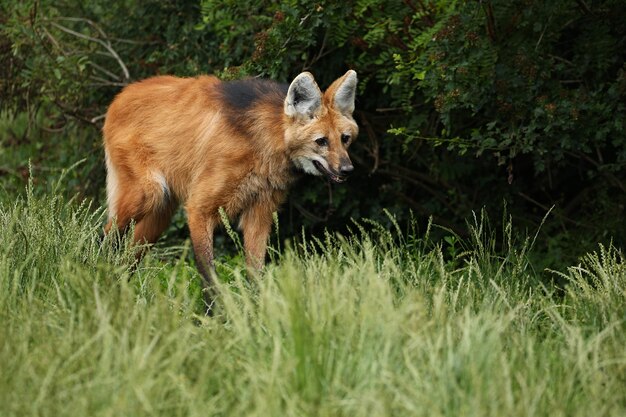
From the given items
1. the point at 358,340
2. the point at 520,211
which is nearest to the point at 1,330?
the point at 358,340

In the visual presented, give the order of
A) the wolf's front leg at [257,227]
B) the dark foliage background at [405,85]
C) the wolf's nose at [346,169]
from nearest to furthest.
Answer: the wolf's nose at [346,169] < the dark foliage background at [405,85] < the wolf's front leg at [257,227]

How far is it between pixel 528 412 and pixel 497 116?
121 inches

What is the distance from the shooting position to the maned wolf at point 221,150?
529 centimetres

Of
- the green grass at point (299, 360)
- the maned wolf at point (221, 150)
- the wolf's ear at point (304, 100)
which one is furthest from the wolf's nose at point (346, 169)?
the green grass at point (299, 360)

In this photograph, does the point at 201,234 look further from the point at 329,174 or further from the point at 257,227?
the point at 329,174

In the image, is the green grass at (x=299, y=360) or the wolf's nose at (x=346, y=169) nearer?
the green grass at (x=299, y=360)

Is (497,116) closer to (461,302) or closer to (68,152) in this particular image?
(461,302)

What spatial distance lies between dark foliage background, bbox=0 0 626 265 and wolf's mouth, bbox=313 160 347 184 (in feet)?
1.27

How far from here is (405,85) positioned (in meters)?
5.87

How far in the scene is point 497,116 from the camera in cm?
546

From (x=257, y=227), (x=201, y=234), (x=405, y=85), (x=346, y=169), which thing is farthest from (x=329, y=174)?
(x=405, y=85)

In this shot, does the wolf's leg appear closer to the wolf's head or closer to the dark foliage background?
the wolf's head

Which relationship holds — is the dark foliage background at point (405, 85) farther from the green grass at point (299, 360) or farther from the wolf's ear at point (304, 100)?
the green grass at point (299, 360)

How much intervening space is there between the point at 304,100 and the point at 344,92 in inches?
9.1
